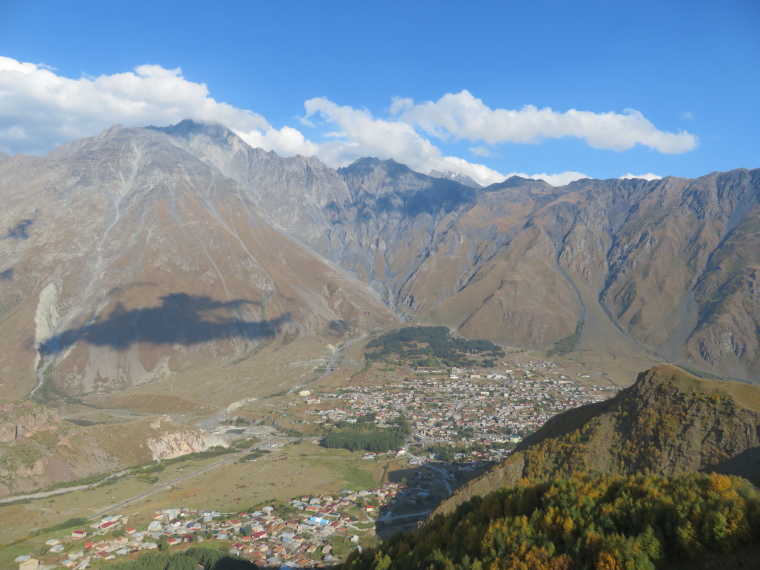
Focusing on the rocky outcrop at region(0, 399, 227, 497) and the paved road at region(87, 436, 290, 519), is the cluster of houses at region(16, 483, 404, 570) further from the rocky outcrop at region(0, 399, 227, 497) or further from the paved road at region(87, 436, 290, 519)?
the rocky outcrop at region(0, 399, 227, 497)

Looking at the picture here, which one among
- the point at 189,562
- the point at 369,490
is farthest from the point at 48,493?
the point at 369,490

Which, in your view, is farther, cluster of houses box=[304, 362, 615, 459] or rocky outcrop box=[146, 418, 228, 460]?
cluster of houses box=[304, 362, 615, 459]

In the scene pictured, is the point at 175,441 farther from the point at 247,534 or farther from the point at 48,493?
the point at 247,534

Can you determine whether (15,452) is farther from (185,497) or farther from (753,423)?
(753,423)

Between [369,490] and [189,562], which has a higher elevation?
[189,562]

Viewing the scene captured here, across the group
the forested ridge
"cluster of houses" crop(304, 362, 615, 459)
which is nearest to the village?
"cluster of houses" crop(304, 362, 615, 459)
